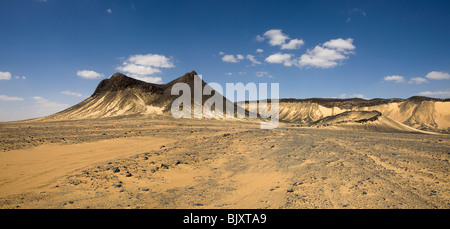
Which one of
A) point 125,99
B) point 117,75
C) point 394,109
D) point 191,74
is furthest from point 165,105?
point 394,109

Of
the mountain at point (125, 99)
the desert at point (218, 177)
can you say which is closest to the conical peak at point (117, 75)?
the mountain at point (125, 99)

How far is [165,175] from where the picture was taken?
24.0 ft

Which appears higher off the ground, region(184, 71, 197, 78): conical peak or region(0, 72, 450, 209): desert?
region(184, 71, 197, 78): conical peak

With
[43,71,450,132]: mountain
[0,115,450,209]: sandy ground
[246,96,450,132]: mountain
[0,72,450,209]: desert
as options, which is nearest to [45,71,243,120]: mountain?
[43,71,450,132]: mountain

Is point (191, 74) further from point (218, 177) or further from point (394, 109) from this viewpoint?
point (218, 177)

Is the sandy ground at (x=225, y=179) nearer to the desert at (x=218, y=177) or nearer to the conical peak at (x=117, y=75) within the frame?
the desert at (x=218, y=177)

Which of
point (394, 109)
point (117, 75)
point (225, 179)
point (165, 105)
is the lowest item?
point (225, 179)

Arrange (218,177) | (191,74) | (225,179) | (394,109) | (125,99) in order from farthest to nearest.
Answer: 1. (191,74)
2. (394,109)
3. (125,99)
4. (218,177)
5. (225,179)

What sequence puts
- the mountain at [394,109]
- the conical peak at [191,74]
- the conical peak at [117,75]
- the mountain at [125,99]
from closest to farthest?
the mountain at [394,109] → the mountain at [125,99] → the conical peak at [117,75] → the conical peak at [191,74]

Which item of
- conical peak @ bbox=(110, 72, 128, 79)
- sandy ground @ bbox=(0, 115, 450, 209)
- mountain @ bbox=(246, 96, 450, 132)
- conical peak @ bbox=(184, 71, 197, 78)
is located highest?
conical peak @ bbox=(184, 71, 197, 78)

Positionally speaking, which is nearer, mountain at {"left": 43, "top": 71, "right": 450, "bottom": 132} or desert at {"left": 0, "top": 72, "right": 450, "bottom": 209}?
desert at {"left": 0, "top": 72, "right": 450, "bottom": 209}

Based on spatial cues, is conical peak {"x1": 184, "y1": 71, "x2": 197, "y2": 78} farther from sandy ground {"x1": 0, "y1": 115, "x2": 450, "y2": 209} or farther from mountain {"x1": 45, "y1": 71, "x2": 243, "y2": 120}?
sandy ground {"x1": 0, "y1": 115, "x2": 450, "y2": 209}
